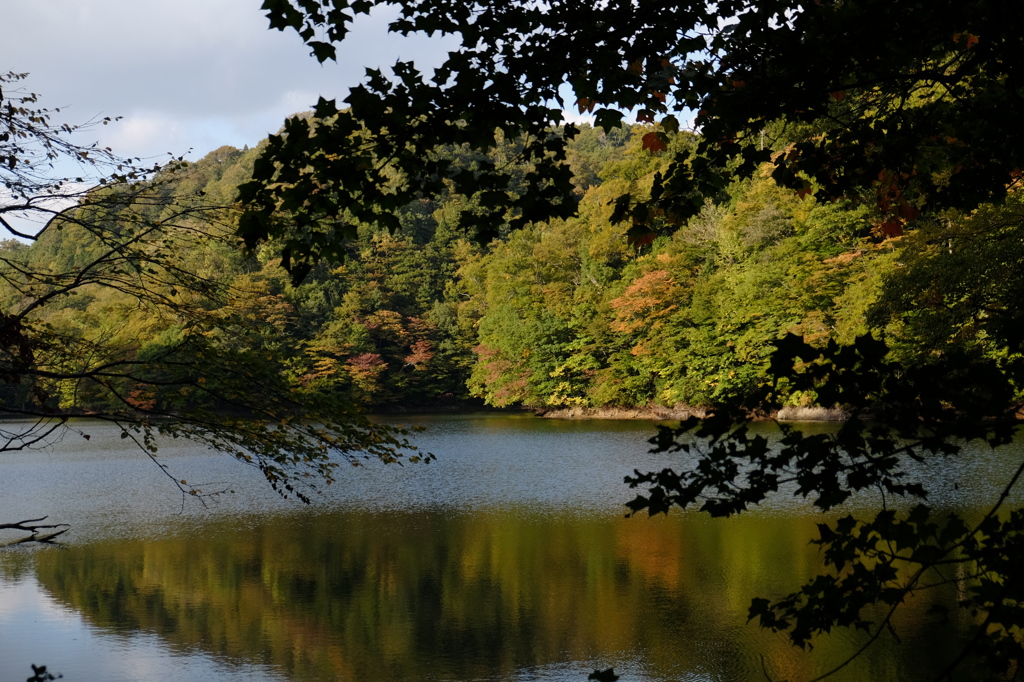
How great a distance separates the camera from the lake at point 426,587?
18.1ft

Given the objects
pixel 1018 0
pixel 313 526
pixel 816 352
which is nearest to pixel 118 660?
pixel 313 526

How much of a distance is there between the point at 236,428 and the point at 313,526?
608cm

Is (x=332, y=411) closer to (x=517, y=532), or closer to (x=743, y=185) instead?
(x=517, y=532)

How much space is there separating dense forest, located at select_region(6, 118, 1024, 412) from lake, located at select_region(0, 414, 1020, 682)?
2183mm

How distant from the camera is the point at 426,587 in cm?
736

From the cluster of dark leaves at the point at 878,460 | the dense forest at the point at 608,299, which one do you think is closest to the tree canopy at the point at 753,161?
the cluster of dark leaves at the point at 878,460

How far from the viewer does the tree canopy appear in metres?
1.94

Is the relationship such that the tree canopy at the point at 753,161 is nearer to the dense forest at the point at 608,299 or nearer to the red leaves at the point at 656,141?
the red leaves at the point at 656,141

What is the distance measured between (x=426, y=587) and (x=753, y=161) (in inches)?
211

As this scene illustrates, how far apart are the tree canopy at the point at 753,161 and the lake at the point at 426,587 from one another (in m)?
0.94

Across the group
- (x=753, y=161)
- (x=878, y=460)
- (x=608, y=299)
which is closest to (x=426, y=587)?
(x=753, y=161)

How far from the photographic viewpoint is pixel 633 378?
2394 cm

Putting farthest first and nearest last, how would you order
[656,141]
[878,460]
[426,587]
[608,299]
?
[608,299] < [426,587] < [656,141] < [878,460]

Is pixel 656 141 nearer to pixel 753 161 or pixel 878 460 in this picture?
pixel 753 161
